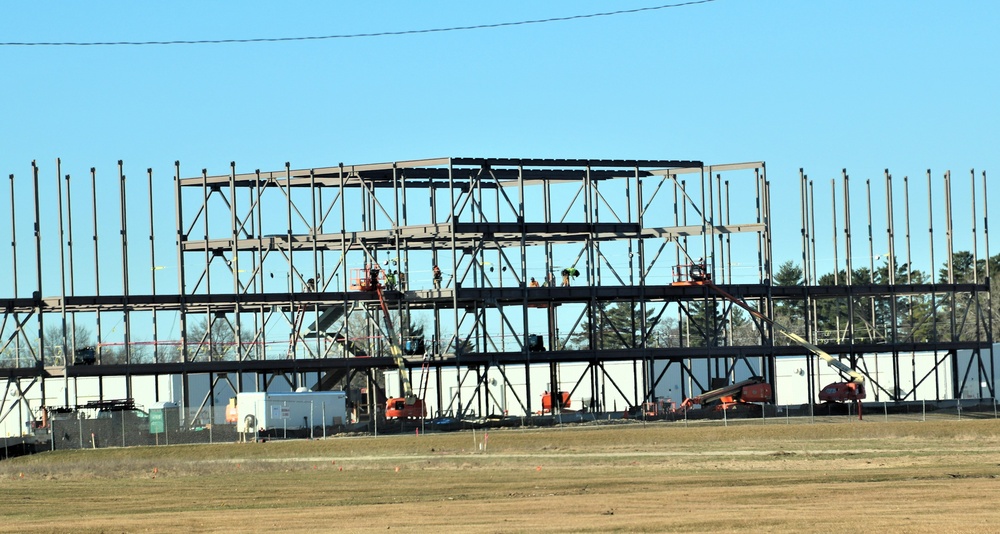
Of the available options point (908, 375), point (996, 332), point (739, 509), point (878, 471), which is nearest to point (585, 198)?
point (908, 375)

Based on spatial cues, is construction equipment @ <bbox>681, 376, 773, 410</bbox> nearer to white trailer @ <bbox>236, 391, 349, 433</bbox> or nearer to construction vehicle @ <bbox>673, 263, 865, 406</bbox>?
construction vehicle @ <bbox>673, 263, 865, 406</bbox>

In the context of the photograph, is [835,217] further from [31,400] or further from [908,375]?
[31,400]

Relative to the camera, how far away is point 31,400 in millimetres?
96812

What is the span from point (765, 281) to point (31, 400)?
140ft

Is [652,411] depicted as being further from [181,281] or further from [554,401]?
[181,281]

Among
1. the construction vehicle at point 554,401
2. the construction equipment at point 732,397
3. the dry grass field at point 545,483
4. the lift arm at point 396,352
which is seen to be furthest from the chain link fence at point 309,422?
the dry grass field at point 545,483

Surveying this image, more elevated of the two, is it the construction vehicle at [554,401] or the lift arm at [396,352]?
the lift arm at [396,352]

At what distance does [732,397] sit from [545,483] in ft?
147

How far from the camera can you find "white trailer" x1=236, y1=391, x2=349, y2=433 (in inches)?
2913

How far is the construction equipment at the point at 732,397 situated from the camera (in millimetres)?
83750

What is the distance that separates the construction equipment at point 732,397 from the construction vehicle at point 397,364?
13863mm

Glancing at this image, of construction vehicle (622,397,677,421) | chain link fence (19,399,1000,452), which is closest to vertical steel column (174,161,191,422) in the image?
chain link fence (19,399,1000,452)

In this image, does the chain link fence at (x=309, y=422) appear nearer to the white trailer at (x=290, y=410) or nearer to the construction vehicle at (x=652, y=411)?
the white trailer at (x=290, y=410)

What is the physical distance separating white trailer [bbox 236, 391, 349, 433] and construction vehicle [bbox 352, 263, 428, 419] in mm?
2524
